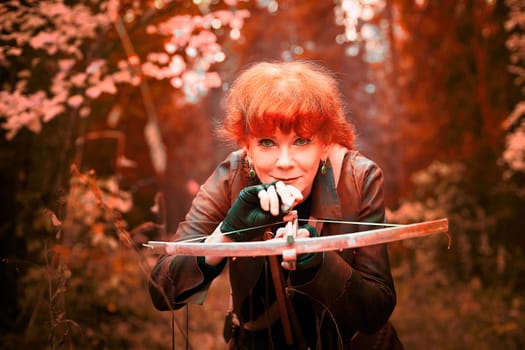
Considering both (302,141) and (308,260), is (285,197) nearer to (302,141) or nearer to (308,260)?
(308,260)

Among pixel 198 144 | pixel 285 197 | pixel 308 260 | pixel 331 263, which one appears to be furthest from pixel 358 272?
pixel 198 144

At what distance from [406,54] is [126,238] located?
9.14 metres

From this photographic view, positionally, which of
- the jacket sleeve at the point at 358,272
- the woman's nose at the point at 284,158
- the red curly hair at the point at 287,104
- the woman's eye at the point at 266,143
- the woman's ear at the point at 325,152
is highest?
the red curly hair at the point at 287,104

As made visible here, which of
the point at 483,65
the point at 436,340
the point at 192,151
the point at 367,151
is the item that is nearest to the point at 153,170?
the point at 192,151

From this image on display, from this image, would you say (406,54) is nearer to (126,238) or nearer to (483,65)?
(483,65)

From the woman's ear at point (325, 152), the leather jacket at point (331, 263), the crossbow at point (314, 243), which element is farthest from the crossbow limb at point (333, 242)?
the woman's ear at point (325, 152)

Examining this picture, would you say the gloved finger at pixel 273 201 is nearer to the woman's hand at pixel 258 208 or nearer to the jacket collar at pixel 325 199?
the woman's hand at pixel 258 208

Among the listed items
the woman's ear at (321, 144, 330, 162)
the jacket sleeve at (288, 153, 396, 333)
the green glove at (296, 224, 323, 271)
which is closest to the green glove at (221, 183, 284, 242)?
the green glove at (296, 224, 323, 271)

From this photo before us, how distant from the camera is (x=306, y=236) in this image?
6.05 feet

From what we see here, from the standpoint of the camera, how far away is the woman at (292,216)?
194 cm

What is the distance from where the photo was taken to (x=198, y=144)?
1464 centimetres

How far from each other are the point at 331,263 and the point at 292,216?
0.70 ft

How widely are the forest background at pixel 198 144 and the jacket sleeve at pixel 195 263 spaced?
0.11 m

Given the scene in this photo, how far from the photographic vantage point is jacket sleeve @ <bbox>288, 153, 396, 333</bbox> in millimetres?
1928
